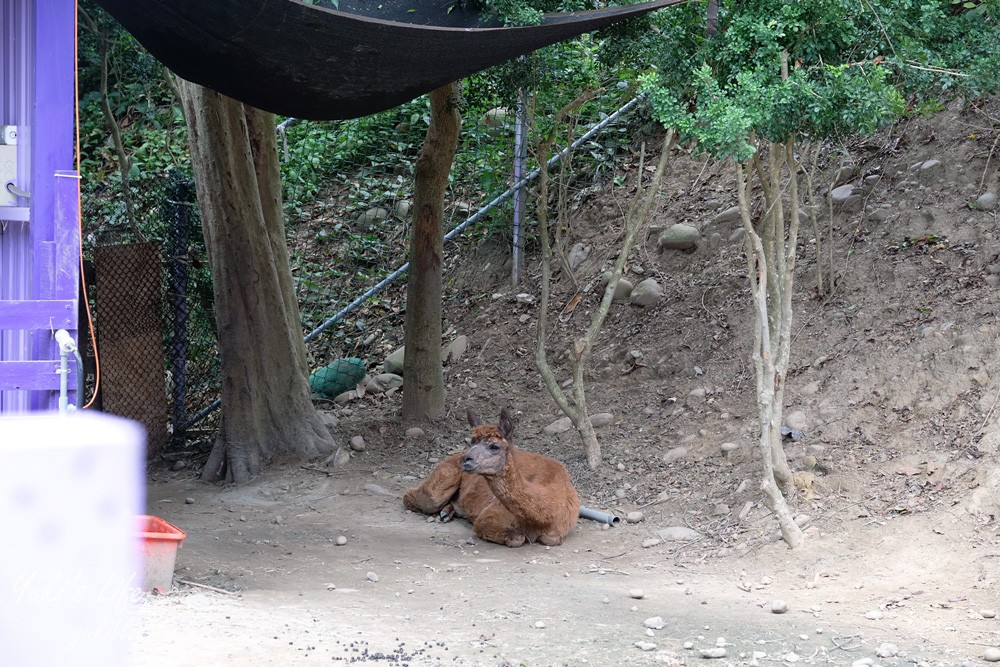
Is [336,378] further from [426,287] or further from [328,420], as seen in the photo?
[426,287]

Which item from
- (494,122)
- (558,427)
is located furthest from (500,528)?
(494,122)

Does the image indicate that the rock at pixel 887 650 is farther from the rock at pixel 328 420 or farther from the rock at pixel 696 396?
the rock at pixel 328 420

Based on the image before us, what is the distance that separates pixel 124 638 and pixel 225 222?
6919 mm

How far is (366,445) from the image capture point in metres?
9.15

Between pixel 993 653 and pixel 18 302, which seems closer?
pixel 18 302

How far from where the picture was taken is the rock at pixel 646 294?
1017 centimetres

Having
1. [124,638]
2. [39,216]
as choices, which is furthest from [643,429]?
[124,638]

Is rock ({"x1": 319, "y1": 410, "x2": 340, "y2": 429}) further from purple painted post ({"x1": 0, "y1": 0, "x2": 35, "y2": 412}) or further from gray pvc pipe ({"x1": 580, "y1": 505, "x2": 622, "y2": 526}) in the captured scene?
purple painted post ({"x1": 0, "y1": 0, "x2": 35, "y2": 412})

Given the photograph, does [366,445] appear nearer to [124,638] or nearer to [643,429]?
[643,429]

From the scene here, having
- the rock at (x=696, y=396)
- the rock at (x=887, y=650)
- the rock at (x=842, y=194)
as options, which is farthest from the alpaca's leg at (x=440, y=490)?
the rock at (x=842, y=194)

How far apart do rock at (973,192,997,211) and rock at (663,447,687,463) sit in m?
3.26

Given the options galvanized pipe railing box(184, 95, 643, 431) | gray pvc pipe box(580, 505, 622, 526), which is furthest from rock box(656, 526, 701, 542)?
galvanized pipe railing box(184, 95, 643, 431)

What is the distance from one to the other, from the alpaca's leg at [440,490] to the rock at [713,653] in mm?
3208

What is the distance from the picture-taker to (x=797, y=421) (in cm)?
762
